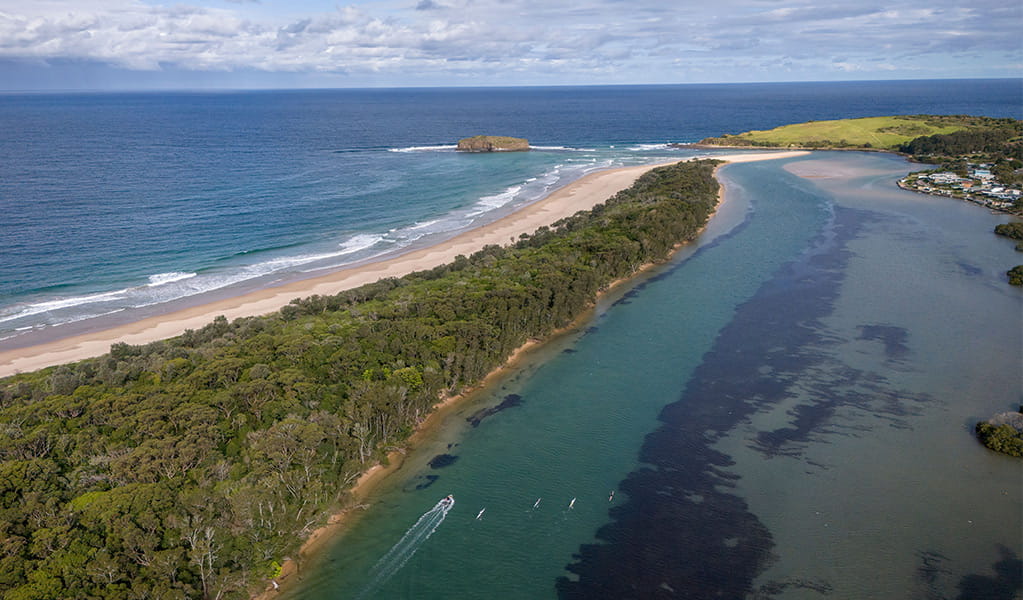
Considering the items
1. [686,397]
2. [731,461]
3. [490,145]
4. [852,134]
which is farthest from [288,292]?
[852,134]

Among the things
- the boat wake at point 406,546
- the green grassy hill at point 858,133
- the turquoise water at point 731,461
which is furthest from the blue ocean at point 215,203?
the boat wake at point 406,546

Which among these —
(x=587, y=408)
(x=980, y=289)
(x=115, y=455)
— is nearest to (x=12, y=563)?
(x=115, y=455)

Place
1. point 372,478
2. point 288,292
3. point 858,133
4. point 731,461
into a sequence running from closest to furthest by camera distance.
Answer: point 372,478, point 731,461, point 288,292, point 858,133

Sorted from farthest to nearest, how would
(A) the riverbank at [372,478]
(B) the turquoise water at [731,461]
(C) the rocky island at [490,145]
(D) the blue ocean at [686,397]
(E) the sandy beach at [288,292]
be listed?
1. (C) the rocky island at [490,145]
2. (E) the sandy beach at [288,292]
3. (D) the blue ocean at [686,397]
4. (B) the turquoise water at [731,461]
5. (A) the riverbank at [372,478]

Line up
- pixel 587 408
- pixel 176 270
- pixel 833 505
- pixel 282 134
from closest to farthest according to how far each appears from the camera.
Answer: pixel 833 505 → pixel 587 408 → pixel 176 270 → pixel 282 134

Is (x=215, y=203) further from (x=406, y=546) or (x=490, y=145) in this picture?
(x=490, y=145)

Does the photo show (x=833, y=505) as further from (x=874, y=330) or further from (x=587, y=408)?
(x=874, y=330)

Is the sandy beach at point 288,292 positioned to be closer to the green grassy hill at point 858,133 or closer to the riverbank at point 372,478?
the riverbank at point 372,478
